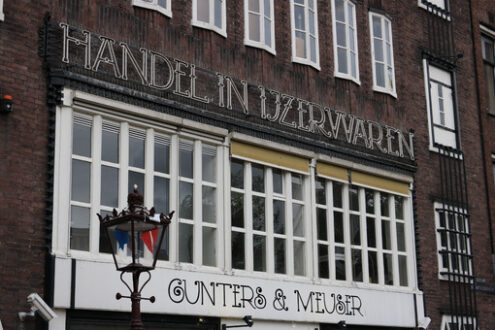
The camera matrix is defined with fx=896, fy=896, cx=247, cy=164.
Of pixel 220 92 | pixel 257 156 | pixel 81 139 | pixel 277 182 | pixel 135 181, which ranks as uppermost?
pixel 220 92

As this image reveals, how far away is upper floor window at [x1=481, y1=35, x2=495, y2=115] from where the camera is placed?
23594 millimetres

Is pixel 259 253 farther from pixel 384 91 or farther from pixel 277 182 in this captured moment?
pixel 384 91

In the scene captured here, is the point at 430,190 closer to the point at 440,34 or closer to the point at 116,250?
the point at 440,34

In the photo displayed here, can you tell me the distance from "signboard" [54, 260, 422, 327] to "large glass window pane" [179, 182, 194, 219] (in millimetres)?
992

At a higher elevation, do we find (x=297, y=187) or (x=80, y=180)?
(x=297, y=187)

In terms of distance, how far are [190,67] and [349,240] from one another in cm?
492

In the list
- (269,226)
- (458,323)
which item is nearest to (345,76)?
(269,226)

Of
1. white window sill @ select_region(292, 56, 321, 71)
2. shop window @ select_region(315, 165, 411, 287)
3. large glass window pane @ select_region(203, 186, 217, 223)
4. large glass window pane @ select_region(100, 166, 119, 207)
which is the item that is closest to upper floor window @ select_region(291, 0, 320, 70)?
white window sill @ select_region(292, 56, 321, 71)

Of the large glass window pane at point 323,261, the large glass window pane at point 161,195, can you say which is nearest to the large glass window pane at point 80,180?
the large glass window pane at point 161,195

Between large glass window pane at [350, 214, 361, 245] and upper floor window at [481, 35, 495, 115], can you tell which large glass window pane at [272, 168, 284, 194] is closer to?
large glass window pane at [350, 214, 361, 245]

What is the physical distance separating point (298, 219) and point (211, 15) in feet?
13.4

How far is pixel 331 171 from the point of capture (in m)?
17.4

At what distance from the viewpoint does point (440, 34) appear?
22.0 meters

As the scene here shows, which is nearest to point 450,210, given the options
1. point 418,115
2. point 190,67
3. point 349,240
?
point 418,115
